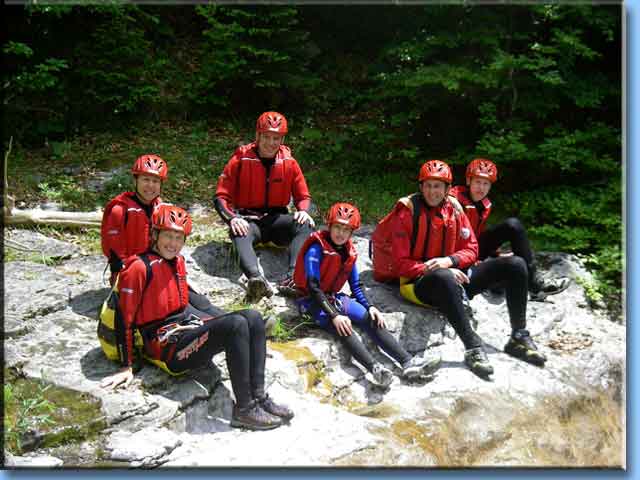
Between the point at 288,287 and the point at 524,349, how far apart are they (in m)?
2.15

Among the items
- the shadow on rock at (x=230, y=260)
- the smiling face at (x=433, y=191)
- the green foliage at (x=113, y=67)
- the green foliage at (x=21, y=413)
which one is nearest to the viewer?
the green foliage at (x=21, y=413)

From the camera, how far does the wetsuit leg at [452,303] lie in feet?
17.7

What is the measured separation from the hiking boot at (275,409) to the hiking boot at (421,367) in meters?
1.16

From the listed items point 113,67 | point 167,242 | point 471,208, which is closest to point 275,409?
point 167,242

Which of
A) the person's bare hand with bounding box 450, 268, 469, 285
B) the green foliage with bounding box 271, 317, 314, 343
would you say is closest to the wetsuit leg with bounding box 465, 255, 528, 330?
the person's bare hand with bounding box 450, 268, 469, 285

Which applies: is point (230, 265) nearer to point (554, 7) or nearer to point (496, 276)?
point (496, 276)

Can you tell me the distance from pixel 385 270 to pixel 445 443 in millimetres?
1982

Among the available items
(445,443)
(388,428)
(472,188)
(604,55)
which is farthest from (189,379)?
(604,55)

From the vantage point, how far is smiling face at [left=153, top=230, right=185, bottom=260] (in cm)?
445

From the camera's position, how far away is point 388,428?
4.54 m

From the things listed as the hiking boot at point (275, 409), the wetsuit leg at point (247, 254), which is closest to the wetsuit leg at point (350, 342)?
the wetsuit leg at point (247, 254)

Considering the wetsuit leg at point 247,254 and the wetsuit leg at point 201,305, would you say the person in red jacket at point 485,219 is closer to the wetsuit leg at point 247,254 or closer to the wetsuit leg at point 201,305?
the wetsuit leg at point 247,254

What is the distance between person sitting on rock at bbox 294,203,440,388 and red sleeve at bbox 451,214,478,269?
95 cm

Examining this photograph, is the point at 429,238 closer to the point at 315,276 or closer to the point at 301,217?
the point at 315,276
